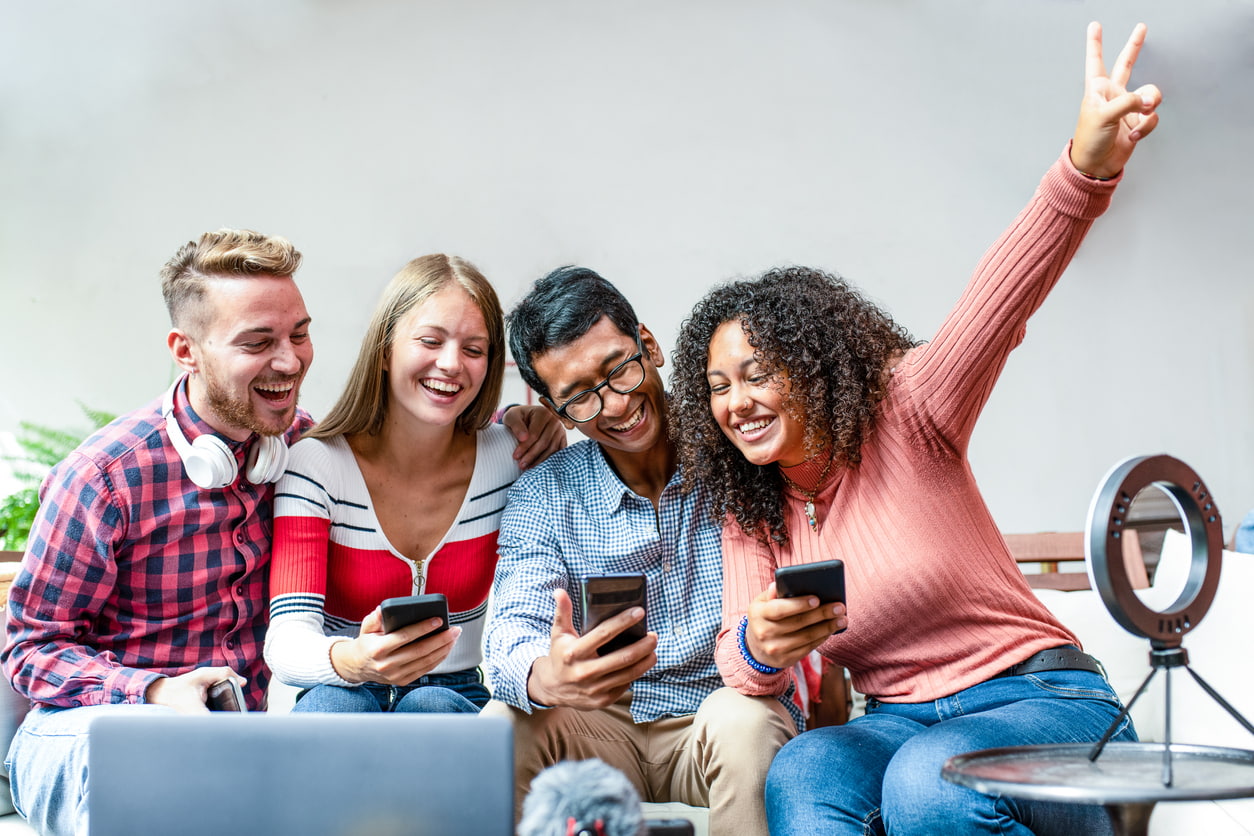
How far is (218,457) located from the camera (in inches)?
67.1

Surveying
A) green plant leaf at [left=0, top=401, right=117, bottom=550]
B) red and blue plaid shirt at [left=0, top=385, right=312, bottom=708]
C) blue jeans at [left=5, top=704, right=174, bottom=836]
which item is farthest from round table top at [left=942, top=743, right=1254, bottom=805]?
green plant leaf at [left=0, top=401, right=117, bottom=550]

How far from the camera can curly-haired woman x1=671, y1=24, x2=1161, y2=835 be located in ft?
4.23

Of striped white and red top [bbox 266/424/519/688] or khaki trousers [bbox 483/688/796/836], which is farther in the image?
striped white and red top [bbox 266/424/519/688]

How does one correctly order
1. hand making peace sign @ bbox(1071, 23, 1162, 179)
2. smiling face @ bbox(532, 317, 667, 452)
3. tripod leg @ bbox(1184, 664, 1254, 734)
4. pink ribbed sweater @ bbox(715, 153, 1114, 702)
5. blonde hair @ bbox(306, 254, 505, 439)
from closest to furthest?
tripod leg @ bbox(1184, 664, 1254, 734) → hand making peace sign @ bbox(1071, 23, 1162, 179) → pink ribbed sweater @ bbox(715, 153, 1114, 702) → smiling face @ bbox(532, 317, 667, 452) → blonde hair @ bbox(306, 254, 505, 439)

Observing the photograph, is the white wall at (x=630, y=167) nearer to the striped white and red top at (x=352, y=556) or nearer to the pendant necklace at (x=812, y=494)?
the striped white and red top at (x=352, y=556)

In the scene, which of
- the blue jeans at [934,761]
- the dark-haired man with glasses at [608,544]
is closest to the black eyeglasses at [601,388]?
the dark-haired man with glasses at [608,544]

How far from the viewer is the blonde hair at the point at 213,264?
5.91 feet

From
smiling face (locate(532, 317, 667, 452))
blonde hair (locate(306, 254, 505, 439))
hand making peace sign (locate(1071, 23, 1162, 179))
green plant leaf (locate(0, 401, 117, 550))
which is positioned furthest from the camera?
green plant leaf (locate(0, 401, 117, 550))

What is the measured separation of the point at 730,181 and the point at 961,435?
2.69m

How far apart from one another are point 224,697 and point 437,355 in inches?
27.1

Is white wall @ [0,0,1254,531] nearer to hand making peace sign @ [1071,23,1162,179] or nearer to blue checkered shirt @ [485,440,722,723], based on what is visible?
blue checkered shirt @ [485,440,722,723]

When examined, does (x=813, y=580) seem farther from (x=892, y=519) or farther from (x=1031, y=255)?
(x=1031, y=255)

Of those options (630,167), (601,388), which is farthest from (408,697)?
(630,167)

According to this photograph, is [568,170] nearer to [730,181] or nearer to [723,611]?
[730,181]
